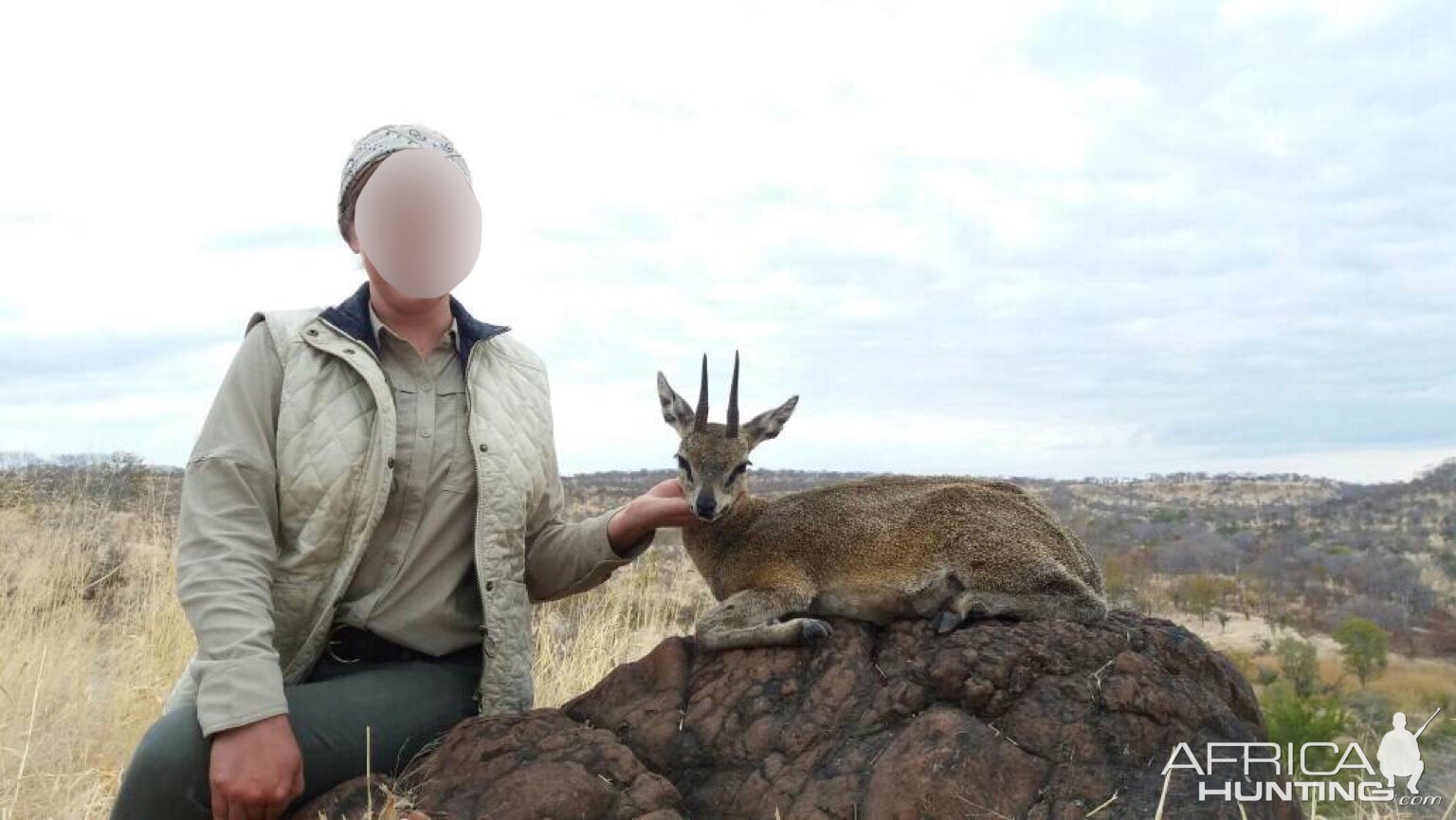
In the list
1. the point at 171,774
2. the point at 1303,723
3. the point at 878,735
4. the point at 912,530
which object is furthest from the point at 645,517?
the point at 1303,723

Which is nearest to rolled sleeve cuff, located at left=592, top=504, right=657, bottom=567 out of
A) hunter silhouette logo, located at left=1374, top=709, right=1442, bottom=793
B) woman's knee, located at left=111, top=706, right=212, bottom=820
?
woman's knee, located at left=111, top=706, right=212, bottom=820

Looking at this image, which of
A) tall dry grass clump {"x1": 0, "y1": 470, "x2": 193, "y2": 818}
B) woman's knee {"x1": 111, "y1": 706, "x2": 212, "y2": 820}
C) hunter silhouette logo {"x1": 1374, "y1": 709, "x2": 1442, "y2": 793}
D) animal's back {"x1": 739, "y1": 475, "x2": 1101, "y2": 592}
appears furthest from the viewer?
tall dry grass clump {"x1": 0, "y1": 470, "x2": 193, "y2": 818}

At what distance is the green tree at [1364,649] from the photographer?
22438 mm

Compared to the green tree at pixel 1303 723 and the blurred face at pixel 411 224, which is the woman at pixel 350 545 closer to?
the blurred face at pixel 411 224

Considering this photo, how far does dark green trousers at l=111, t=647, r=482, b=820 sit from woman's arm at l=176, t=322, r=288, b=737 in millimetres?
243

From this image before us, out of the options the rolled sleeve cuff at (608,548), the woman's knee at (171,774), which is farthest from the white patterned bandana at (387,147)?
the woman's knee at (171,774)

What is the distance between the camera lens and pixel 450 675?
538 cm

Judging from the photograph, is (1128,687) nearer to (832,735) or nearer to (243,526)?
(832,735)

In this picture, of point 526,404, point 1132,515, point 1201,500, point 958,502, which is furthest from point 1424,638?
point 1201,500

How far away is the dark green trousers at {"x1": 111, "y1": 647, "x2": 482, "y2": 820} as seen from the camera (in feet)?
14.9

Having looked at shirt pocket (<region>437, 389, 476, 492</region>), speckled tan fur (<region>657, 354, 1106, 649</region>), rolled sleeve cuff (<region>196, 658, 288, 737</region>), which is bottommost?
rolled sleeve cuff (<region>196, 658, 288, 737</region>)

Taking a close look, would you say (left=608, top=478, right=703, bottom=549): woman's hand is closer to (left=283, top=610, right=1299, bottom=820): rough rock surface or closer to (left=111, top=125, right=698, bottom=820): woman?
(left=111, top=125, right=698, bottom=820): woman

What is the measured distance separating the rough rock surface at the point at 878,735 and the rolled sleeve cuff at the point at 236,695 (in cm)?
55

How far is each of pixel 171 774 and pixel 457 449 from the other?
1792 mm
